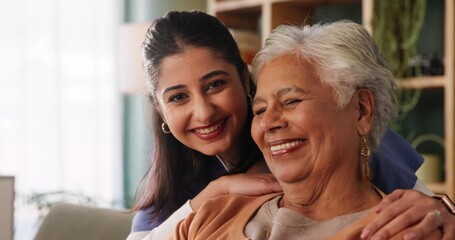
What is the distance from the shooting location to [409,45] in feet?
13.1

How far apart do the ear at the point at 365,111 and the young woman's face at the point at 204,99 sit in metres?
0.40

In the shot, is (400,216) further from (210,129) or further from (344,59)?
(210,129)

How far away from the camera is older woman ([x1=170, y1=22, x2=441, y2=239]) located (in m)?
1.77

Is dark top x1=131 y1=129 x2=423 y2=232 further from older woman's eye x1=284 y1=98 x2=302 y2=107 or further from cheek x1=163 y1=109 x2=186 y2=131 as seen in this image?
older woman's eye x1=284 y1=98 x2=302 y2=107

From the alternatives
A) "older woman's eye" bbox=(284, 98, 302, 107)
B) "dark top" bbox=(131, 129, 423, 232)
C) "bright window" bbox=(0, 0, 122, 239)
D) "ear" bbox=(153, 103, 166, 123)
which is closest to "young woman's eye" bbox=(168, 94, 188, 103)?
"ear" bbox=(153, 103, 166, 123)

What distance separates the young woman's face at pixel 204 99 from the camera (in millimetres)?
2086

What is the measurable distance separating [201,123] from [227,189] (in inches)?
7.4

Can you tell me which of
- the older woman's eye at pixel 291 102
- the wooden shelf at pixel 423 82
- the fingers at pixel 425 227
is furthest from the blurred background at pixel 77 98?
the fingers at pixel 425 227

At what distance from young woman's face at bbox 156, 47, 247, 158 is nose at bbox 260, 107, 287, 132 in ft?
0.95

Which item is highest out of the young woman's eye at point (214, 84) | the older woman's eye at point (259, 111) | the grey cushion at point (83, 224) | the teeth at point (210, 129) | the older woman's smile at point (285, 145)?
the young woman's eye at point (214, 84)

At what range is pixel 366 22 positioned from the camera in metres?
4.01

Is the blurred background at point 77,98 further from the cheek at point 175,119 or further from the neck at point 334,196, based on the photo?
the neck at point 334,196

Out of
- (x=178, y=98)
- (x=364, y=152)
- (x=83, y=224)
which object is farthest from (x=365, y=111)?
(x=83, y=224)

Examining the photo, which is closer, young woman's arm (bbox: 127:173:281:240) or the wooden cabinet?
young woman's arm (bbox: 127:173:281:240)
